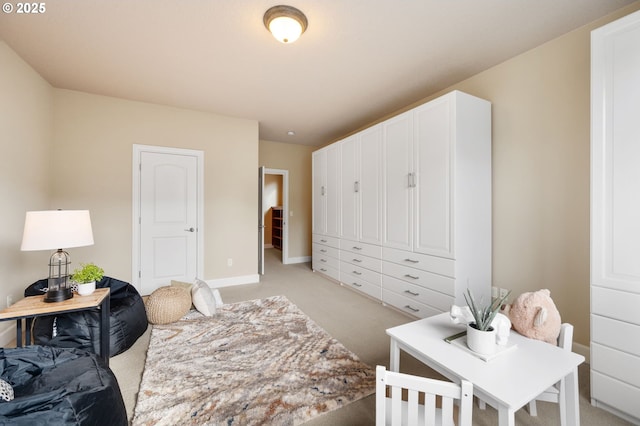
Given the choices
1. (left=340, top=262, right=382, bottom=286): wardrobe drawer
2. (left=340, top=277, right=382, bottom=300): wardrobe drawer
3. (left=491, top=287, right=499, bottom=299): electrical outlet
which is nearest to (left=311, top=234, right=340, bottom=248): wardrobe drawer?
(left=340, top=262, right=382, bottom=286): wardrobe drawer

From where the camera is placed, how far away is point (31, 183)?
9.18 feet

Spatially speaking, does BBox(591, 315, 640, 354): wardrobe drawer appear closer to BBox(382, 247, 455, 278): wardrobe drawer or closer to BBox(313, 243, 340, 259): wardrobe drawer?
BBox(382, 247, 455, 278): wardrobe drawer

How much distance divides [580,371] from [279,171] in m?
5.30

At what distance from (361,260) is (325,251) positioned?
1.04 meters

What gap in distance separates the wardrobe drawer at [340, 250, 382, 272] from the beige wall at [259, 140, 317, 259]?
6.86 ft

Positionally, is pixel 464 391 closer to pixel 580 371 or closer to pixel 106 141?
pixel 580 371

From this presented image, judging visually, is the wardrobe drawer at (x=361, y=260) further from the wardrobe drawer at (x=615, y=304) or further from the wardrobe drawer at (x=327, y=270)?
the wardrobe drawer at (x=615, y=304)

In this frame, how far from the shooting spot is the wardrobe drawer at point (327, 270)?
4391 millimetres

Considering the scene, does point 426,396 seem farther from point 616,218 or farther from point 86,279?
point 86,279

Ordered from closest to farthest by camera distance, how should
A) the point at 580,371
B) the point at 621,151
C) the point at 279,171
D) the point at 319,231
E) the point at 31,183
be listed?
the point at 621,151 < the point at 580,371 < the point at 31,183 < the point at 319,231 < the point at 279,171

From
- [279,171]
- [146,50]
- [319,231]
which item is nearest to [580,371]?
[319,231]

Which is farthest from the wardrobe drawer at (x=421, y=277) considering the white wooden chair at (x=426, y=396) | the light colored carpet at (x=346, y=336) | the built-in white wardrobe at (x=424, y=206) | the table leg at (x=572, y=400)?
the white wooden chair at (x=426, y=396)

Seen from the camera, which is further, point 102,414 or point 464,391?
point 102,414

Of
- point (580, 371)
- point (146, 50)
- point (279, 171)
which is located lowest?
point (580, 371)
